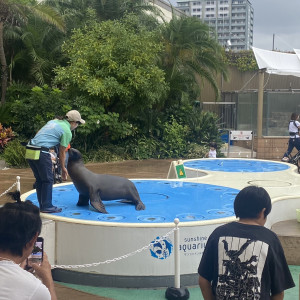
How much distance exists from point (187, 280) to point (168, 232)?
2.38 ft

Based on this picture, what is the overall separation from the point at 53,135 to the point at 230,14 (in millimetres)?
144051

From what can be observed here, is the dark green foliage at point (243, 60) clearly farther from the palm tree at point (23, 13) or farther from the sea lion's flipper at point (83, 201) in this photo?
the sea lion's flipper at point (83, 201)

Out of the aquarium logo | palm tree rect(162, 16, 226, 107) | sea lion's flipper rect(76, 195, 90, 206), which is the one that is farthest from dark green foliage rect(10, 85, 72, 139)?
the aquarium logo

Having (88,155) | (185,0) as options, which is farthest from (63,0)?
(185,0)

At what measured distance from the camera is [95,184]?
738cm

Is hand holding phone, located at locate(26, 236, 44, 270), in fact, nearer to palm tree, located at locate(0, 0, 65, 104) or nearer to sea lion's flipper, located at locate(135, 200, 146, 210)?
sea lion's flipper, located at locate(135, 200, 146, 210)

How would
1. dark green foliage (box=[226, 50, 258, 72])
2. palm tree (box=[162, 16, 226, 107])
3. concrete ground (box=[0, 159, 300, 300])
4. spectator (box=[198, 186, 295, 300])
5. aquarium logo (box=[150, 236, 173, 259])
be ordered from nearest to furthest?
spectator (box=[198, 186, 295, 300]), concrete ground (box=[0, 159, 300, 300]), aquarium logo (box=[150, 236, 173, 259]), palm tree (box=[162, 16, 226, 107]), dark green foliage (box=[226, 50, 258, 72])

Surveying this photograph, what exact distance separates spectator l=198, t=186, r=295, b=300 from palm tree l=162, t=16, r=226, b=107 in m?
16.8

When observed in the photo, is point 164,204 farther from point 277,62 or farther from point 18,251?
point 277,62

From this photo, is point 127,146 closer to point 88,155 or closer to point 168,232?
point 88,155

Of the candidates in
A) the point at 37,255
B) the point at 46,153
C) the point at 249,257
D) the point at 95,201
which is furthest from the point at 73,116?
the point at 249,257

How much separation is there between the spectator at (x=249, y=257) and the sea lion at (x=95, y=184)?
4.20 meters

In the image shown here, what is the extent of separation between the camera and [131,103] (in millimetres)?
18734

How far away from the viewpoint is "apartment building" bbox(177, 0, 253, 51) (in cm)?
13707
